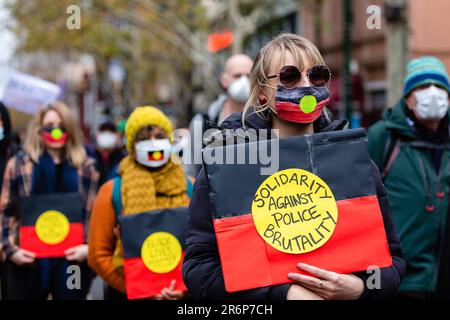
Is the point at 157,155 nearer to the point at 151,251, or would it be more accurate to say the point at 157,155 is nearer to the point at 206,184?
the point at 151,251

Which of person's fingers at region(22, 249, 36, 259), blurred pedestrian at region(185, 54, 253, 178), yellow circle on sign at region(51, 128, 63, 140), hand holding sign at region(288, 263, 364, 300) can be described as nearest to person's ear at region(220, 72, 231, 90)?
blurred pedestrian at region(185, 54, 253, 178)

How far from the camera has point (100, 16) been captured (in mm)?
19609

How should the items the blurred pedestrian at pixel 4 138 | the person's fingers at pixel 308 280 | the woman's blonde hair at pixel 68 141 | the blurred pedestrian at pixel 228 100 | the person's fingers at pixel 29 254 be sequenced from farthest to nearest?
the blurred pedestrian at pixel 4 138, the woman's blonde hair at pixel 68 141, the blurred pedestrian at pixel 228 100, the person's fingers at pixel 29 254, the person's fingers at pixel 308 280

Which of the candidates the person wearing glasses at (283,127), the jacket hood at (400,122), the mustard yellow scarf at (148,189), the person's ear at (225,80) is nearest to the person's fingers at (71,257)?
the mustard yellow scarf at (148,189)

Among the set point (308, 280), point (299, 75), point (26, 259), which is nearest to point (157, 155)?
point (26, 259)

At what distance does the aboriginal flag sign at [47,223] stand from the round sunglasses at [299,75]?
2.91 m

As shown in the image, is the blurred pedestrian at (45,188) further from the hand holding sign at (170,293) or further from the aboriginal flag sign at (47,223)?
the hand holding sign at (170,293)

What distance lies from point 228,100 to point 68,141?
128 centimetres

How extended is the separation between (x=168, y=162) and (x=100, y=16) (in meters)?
16.1

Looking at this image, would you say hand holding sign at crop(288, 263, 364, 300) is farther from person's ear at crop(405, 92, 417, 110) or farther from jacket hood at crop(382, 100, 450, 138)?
Answer: person's ear at crop(405, 92, 417, 110)

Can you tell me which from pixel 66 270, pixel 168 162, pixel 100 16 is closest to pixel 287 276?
pixel 168 162

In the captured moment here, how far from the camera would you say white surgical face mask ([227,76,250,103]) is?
17.2 feet

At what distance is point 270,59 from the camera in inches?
98.4

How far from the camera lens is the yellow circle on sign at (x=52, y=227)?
4918mm
